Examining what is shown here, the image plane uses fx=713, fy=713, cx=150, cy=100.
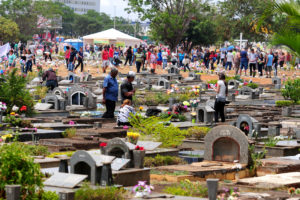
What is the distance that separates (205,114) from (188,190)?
10.5m

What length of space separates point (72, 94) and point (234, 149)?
1382 cm

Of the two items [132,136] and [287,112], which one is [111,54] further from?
[132,136]

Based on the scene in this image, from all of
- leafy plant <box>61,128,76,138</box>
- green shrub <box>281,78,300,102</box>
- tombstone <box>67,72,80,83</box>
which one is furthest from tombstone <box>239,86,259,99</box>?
leafy plant <box>61,128,76,138</box>

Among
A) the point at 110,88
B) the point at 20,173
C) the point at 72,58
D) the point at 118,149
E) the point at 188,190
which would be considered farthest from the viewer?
the point at 72,58

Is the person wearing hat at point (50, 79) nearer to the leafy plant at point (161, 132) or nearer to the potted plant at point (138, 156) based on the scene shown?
the leafy plant at point (161, 132)

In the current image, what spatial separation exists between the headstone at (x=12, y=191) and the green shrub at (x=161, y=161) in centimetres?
501

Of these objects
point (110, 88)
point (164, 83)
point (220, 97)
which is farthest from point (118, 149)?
point (164, 83)

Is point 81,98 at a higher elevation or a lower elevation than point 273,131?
higher

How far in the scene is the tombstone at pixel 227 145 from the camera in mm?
12921

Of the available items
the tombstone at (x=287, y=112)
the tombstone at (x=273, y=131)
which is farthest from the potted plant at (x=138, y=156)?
the tombstone at (x=287, y=112)

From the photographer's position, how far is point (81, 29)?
545ft

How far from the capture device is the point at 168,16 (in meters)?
56.5

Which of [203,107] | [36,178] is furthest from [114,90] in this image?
[36,178]

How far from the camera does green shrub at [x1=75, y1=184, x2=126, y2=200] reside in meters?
9.27
